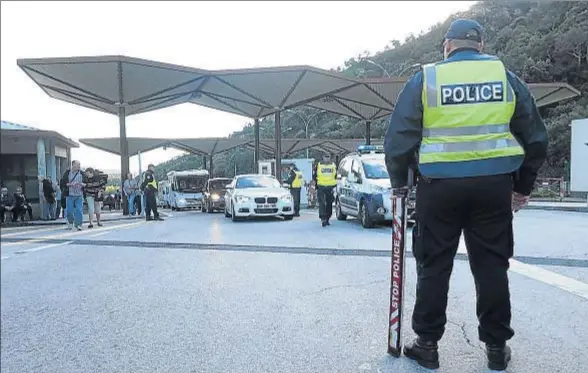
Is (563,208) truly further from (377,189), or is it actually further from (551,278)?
(551,278)

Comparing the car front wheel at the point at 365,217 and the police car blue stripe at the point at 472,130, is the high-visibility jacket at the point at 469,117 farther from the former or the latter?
the car front wheel at the point at 365,217

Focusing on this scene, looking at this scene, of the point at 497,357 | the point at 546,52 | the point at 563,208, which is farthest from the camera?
the point at 546,52

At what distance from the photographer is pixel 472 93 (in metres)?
3.02

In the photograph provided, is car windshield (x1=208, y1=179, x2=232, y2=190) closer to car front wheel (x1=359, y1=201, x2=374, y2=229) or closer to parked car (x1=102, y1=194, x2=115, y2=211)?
car front wheel (x1=359, y1=201, x2=374, y2=229)

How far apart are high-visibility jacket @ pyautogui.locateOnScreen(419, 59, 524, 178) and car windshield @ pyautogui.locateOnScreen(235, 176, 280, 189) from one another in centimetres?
1403

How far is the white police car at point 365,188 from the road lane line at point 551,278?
434 cm

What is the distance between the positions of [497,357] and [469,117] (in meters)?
1.42

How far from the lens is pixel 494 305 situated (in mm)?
3123

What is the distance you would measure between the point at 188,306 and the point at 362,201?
27.4 ft

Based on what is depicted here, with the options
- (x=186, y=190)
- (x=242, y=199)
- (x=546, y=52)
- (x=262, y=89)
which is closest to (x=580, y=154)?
(x=242, y=199)

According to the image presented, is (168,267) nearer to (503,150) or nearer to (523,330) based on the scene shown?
(523,330)

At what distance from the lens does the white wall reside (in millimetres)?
18328

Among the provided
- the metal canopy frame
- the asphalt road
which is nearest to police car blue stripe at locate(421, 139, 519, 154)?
the asphalt road

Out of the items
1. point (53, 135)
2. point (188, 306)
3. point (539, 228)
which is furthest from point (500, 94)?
point (539, 228)
